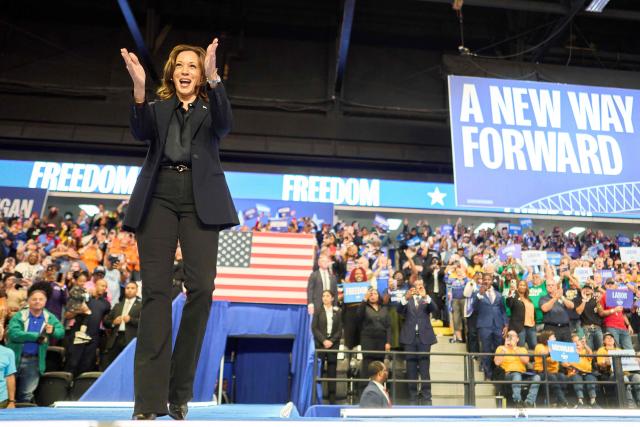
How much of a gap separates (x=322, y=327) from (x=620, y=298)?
464cm

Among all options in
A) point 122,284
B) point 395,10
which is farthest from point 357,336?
point 395,10

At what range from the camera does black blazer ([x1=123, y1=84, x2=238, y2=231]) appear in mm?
2258

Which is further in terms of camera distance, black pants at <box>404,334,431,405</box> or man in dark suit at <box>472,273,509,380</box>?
man in dark suit at <box>472,273,509,380</box>

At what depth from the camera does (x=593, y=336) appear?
895 cm

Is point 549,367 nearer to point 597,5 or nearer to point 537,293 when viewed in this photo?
point 537,293

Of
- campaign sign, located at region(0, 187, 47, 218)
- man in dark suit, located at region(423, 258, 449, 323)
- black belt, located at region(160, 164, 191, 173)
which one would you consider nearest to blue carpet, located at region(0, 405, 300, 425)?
black belt, located at region(160, 164, 191, 173)

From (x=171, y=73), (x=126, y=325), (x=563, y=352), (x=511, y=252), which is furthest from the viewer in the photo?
(x=511, y=252)

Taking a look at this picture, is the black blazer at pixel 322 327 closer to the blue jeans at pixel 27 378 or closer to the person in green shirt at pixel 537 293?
the person in green shirt at pixel 537 293

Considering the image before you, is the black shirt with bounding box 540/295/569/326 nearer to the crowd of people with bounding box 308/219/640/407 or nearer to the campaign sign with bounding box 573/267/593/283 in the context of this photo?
the crowd of people with bounding box 308/219/640/407

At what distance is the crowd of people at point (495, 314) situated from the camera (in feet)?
26.8

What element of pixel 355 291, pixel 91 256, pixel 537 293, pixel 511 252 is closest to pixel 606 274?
pixel 511 252

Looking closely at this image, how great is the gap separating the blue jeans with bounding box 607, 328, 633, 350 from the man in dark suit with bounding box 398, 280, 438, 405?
2.88 meters

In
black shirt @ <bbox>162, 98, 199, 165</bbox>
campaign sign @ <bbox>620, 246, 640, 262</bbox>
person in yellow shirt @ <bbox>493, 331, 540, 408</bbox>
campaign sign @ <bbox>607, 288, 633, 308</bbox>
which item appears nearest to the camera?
black shirt @ <bbox>162, 98, 199, 165</bbox>

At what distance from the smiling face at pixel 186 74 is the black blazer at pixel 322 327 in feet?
19.2
